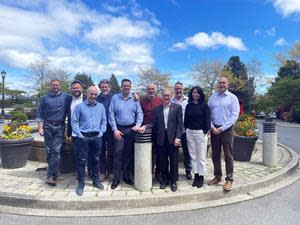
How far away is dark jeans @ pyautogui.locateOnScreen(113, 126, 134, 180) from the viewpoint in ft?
18.0

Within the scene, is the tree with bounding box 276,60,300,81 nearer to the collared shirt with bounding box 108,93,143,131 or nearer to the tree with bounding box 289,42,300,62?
the tree with bounding box 289,42,300,62

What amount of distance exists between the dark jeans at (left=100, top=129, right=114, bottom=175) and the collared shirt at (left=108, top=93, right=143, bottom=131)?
0.32 metres

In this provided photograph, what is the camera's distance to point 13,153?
6738 millimetres

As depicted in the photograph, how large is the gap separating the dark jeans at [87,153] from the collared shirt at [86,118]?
0.13 metres

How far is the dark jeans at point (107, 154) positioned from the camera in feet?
18.8

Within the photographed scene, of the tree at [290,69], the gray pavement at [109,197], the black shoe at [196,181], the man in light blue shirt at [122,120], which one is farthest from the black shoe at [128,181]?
the tree at [290,69]

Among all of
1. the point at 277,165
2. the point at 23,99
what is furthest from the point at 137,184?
the point at 23,99

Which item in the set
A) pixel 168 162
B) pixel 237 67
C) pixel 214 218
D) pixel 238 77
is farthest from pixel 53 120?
pixel 237 67

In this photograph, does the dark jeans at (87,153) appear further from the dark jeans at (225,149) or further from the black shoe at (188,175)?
the dark jeans at (225,149)

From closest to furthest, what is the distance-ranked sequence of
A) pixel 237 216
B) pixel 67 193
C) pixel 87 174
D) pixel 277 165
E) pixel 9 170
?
pixel 237 216, pixel 67 193, pixel 87 174, pixel 9 170, pixel 277 165

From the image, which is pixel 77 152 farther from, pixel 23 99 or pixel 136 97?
pixel 23 99

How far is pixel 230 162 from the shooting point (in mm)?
5488

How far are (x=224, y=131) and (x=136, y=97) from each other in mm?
1735

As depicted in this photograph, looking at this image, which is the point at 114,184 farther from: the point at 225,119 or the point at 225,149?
the point at 225,119
